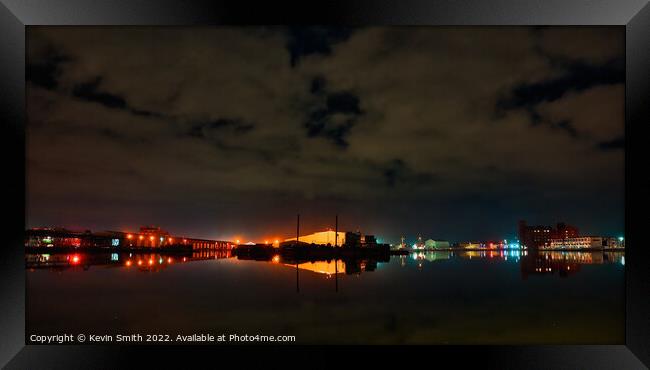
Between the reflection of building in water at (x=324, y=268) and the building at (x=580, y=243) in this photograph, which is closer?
the reflection of building in water at (x=324, y=268)

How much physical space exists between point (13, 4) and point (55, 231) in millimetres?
39216

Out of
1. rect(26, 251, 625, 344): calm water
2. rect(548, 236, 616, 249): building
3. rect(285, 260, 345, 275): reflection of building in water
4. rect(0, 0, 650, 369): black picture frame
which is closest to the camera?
rect(0, 0, 650, 369): black picture frame

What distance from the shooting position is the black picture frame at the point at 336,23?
134 inches

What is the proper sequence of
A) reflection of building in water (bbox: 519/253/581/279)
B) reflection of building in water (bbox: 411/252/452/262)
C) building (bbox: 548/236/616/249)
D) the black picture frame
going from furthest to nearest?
building (bbox: 548/236/616/249) < reflection of building in water (bbox: 411/252/452/262) < reflection of building in water (bbox: 519/253/581/279) < the black picture frame

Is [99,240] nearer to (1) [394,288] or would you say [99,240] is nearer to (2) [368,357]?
(1) [394,288]

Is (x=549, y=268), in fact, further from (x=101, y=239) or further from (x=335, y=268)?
(x=101, y=239)

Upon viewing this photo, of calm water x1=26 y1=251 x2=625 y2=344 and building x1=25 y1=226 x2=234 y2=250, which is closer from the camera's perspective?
calm water x1=26 y1=251 x2=625 y2=344

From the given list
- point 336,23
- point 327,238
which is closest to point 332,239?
point 327,238

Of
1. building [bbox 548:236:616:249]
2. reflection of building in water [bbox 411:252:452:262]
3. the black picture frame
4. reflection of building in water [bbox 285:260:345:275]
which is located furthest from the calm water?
building [bbox 548:236:616:249]

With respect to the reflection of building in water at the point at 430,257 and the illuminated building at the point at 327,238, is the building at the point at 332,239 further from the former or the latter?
the reflection of building in water at the point at 430,257

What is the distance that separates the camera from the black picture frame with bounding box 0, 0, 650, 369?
3412 mm

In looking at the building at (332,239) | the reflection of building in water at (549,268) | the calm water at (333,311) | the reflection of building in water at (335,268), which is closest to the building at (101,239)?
the building at (332,239)

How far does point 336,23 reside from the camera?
11.6 feet

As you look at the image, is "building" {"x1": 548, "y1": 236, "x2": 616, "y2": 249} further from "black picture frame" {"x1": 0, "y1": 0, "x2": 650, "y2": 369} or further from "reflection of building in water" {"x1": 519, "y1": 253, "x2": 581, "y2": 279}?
"black picture frame" {"x1": 0, "y1": 0, "x2": 650, "y2": 369}
